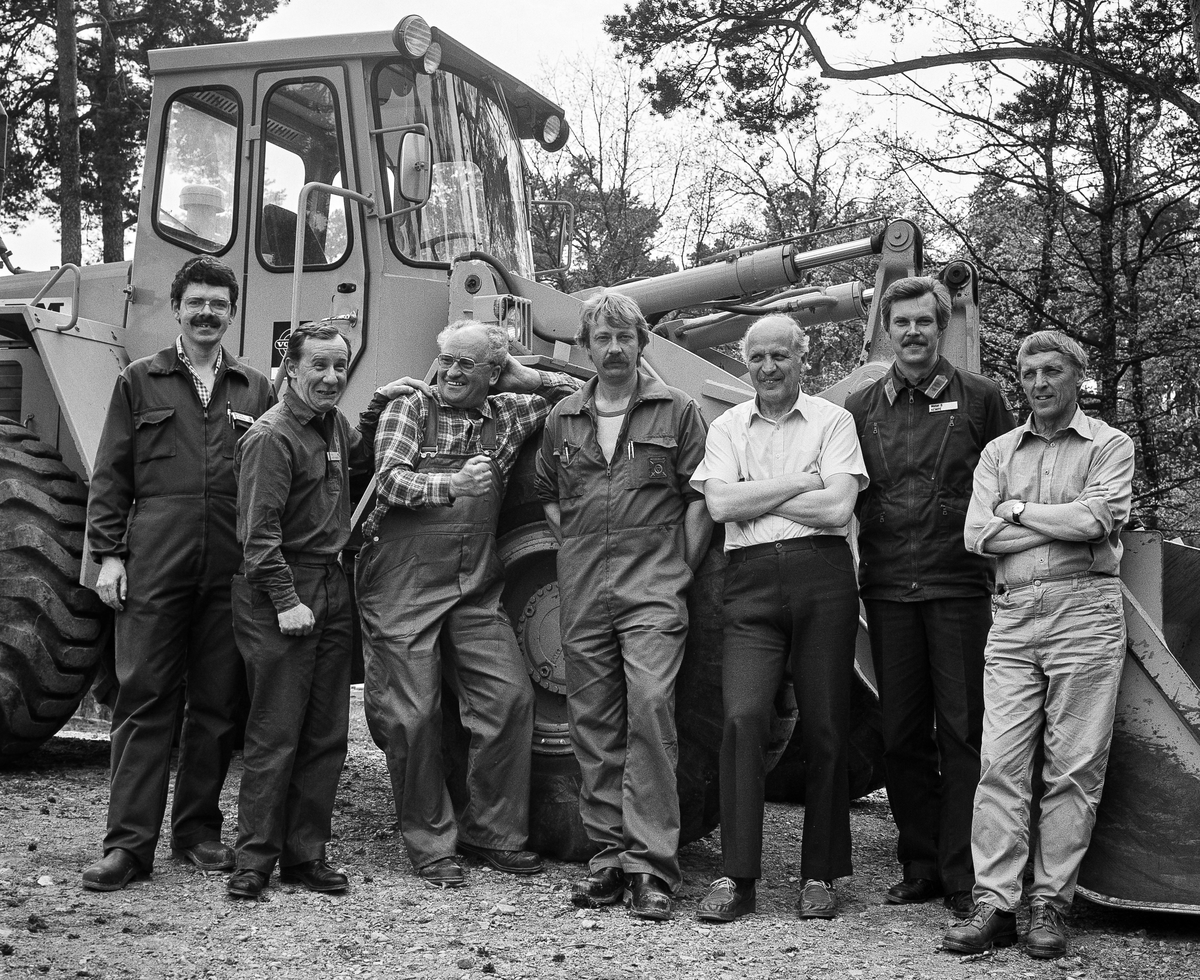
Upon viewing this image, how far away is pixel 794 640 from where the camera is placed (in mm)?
4445

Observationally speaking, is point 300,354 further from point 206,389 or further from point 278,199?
point 278,199

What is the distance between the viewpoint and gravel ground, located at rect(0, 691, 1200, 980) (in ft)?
12.6

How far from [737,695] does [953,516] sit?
0.97m

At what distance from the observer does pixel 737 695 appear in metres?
4.45

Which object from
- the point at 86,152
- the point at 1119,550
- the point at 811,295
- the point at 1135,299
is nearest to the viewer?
the point at 1119,550

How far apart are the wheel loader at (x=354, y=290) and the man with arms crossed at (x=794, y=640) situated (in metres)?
0.89

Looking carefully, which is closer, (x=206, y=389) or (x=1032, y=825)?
(x=1032, y=825)

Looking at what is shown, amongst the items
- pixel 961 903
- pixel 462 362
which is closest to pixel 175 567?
pixel 462 362

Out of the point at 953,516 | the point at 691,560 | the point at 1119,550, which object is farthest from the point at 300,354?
the point at 1119,550

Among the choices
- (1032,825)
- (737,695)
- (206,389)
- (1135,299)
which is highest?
(1135,299)

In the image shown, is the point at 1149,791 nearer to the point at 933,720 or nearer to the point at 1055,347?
the point at 933,720

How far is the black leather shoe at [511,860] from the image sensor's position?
4879 mm

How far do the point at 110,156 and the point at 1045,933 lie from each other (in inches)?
632

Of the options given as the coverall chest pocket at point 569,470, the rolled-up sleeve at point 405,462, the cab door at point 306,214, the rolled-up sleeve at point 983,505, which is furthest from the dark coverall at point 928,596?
the cab door at point 306,214
